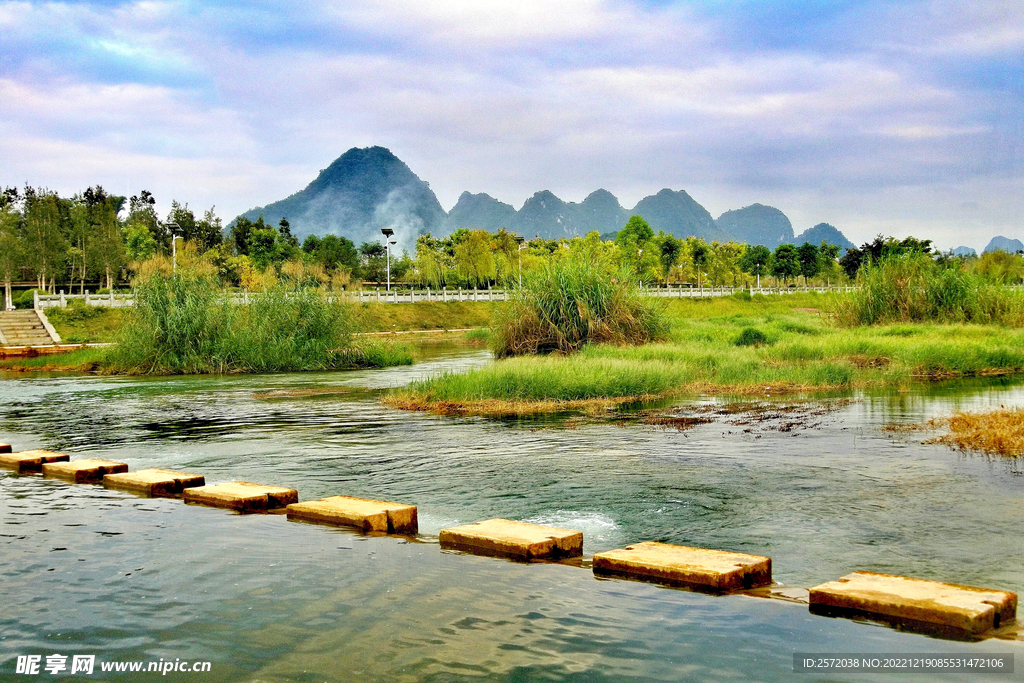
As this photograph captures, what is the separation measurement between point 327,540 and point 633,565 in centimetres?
274

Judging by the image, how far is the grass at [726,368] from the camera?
19375 mm

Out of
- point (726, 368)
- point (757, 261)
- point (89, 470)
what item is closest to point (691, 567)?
point (89, 470)

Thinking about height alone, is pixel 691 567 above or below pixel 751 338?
below

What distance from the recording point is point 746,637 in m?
5.32

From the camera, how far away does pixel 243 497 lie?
352 inches

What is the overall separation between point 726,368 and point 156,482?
626 inches

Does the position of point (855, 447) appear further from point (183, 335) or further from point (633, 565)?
point (183, 335)

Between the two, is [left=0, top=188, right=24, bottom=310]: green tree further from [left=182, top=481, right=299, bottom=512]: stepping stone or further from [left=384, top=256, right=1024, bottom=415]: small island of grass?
[left=182, top=481, right=299, bottom=512]: stepping stone

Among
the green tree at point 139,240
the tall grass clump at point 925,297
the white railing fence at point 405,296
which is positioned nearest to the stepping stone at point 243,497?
the white railing fence at point 405,296

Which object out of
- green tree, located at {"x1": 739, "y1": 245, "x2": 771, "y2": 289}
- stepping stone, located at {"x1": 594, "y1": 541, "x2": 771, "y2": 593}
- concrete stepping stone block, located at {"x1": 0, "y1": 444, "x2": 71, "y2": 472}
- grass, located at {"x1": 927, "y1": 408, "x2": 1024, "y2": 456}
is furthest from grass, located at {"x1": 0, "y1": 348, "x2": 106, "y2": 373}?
green tree, located at {"x1": 739, "y1": 245, "x2": 771, "y2": 289}

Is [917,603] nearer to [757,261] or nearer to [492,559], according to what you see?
[492,559]

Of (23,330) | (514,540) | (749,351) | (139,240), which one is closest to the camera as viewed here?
(514,540)

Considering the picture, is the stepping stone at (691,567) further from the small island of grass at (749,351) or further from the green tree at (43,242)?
the green tree at (43,242)

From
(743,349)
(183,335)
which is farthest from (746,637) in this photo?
(183,335)
